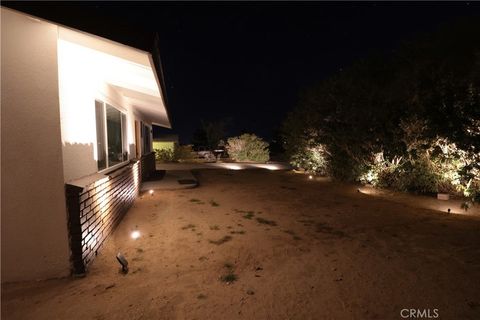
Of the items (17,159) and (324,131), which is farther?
(324,131)

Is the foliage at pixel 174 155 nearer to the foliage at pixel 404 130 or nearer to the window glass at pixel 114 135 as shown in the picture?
the foliage at pixel 404 130

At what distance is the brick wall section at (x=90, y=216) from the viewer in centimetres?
350

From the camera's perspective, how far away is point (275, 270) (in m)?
3.82

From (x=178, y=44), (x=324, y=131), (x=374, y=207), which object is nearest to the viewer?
(x=374, y=207)

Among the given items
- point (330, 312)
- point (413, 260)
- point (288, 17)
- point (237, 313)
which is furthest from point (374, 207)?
point (288, 17)

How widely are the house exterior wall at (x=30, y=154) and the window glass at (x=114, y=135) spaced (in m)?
Answer: 2.86

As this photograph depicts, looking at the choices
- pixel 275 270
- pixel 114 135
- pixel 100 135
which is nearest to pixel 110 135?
pixel 114 135

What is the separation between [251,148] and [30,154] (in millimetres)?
20416

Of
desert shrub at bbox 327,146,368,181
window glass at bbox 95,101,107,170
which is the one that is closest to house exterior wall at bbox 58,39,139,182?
window glass at bbox 95,101,107,170

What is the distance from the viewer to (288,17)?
6088 cm

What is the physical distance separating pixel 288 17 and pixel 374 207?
61880 millimetres

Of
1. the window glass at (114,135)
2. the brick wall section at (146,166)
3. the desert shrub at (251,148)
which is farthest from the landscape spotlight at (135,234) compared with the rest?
the desert shrub at (251,148)

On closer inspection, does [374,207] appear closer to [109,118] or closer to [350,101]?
[350,101]

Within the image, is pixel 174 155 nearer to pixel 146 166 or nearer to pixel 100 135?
pixel 146 166
